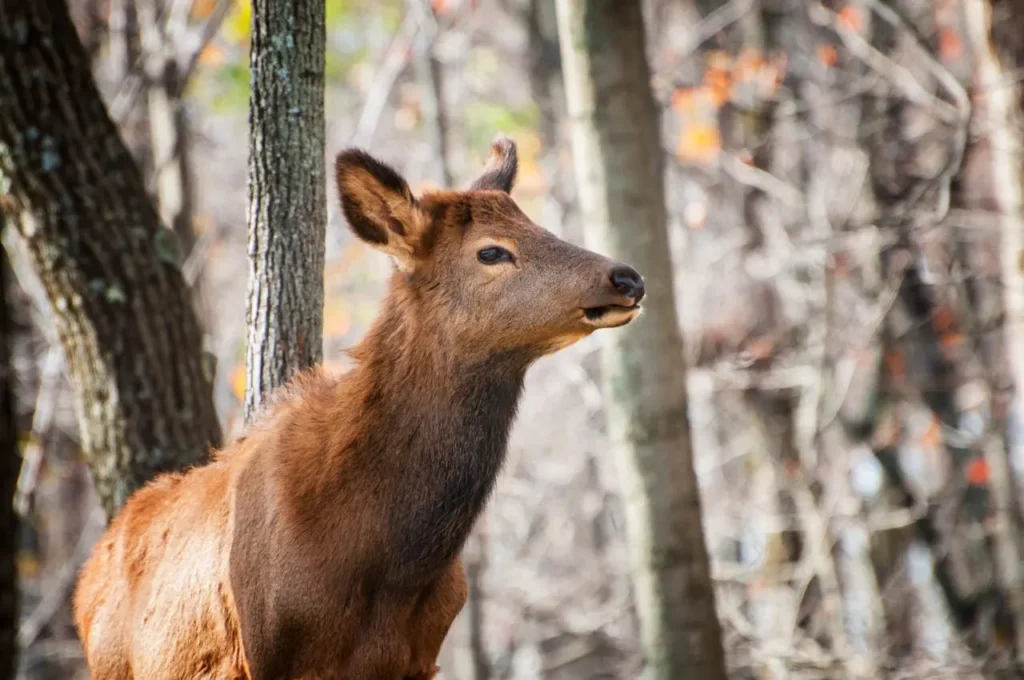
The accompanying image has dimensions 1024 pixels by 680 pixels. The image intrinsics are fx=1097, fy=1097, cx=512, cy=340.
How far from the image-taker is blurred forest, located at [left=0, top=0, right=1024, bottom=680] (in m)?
9.82

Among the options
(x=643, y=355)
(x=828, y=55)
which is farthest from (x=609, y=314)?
(x=828, y=55)

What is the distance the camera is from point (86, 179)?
5.68 metres

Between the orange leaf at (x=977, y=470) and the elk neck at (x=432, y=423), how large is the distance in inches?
460

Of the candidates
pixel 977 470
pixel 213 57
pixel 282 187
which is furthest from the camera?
pixel 977 470

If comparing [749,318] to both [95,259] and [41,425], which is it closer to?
[41,425]

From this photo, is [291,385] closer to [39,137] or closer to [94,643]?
[94,643]

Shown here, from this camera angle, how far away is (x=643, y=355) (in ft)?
20.6

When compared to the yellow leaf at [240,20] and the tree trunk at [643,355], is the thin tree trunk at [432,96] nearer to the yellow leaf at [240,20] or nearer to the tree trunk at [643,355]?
the yellow leaf at [240,20]

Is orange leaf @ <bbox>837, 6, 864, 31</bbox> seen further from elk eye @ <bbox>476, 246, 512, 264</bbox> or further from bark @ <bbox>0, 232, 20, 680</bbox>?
bark @ <bbox>0, 232, 20, 680</bbox>

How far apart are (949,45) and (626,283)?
583 inches

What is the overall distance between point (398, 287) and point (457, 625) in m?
8.59

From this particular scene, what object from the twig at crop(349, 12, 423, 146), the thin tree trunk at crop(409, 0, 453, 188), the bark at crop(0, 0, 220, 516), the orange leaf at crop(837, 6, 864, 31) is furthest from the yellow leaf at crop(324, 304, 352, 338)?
the bark at crop(0, 0, 220, 516)

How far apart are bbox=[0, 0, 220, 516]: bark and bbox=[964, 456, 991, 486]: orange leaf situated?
37.9ft

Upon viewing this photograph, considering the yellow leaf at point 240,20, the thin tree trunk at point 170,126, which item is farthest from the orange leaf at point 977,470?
the yellow leaf at point 240,20
